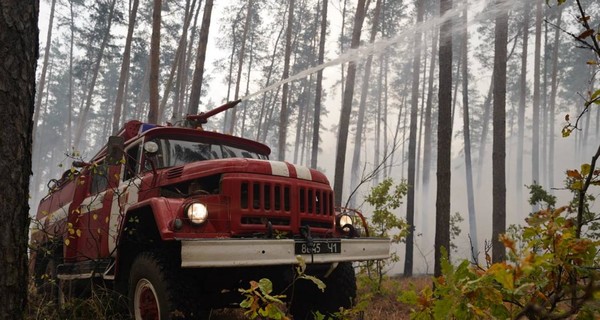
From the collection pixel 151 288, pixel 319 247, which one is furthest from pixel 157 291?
pixel 319 247

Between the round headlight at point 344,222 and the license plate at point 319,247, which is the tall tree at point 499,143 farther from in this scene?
the license plate at point 319,247

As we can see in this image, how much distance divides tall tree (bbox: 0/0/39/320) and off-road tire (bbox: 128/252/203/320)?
159 cm

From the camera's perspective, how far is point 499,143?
12758 millimetres

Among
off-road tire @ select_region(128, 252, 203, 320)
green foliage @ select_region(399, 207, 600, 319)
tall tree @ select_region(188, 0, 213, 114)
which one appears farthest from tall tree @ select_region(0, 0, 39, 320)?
tall tree @ select_region(188, 0, 213, 114)

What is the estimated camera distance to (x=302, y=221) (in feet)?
15.4

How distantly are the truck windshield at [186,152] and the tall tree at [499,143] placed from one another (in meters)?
8.93

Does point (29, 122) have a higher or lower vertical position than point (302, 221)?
higher

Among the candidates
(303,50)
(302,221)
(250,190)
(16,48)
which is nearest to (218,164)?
(250,190)

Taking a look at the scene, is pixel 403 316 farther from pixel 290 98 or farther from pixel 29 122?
pixel 290 98

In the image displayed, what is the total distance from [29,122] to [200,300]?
242 centimetres

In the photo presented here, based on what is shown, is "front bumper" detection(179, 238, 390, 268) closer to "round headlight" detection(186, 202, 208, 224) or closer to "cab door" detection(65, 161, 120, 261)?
"round headlight" detection(186, 202, 208, 224)

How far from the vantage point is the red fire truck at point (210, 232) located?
384 centimetres

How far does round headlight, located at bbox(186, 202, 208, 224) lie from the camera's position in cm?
396

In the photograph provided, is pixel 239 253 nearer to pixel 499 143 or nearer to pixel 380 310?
pixel 380 310
